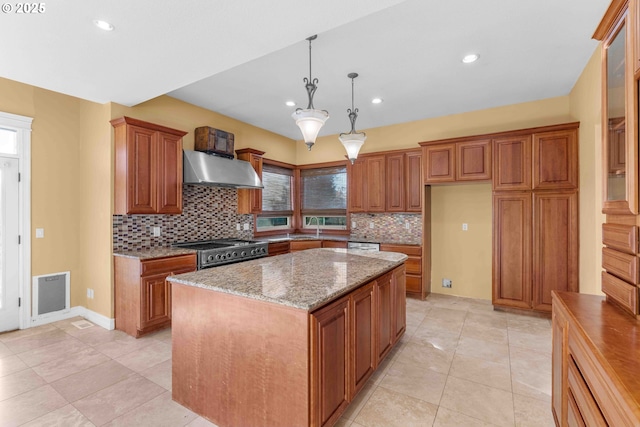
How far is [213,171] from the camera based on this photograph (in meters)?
4.00

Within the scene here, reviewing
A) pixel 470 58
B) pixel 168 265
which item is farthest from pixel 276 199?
pixel 470 58

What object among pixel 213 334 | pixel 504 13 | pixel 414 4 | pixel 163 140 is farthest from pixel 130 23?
pixel 504 13

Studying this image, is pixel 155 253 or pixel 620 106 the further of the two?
pixel 155 253

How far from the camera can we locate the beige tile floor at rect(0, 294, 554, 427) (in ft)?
6.43

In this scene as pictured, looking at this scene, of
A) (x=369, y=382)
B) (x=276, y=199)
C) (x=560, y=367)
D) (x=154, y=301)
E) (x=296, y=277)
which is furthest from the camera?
(x=276, y=199)

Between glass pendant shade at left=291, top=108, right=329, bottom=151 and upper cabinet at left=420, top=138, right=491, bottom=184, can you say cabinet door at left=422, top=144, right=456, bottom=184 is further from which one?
glass pendant shade at left=291, top=108, right=329, bottom=151

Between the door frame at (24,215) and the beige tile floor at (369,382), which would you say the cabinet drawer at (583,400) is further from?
the door frame at (24,215)

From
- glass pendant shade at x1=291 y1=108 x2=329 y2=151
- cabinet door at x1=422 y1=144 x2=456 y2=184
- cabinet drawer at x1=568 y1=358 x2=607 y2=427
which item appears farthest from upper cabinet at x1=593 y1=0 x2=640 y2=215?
cabinet door at x1=422 y1=144 x2=456 y2=184

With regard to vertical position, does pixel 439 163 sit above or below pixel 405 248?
above

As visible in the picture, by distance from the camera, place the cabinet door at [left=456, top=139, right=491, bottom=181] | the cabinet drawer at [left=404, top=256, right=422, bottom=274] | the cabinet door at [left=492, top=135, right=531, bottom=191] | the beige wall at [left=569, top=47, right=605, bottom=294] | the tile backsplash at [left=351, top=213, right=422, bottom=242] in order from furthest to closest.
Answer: the tile backsplash at [left=351, top=213, right=422, bottom=242] → the cabinet drawer at [left=404, top=256, right=422, bottom=274] → the cabinet door at [left=456, top=139, right=491, bottom=181] → the cabinet door at [left=492, top=135, right=531, bottom=191] → the beige wall at [left=569, top=47, right=605, bottom=294]

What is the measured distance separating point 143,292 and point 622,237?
12.5 ft

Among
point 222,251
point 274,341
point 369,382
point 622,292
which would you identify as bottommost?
point 369,382

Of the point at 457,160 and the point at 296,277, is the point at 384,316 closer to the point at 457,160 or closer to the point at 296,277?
the point at 296,277

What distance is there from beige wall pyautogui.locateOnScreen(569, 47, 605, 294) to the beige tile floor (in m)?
0.89
